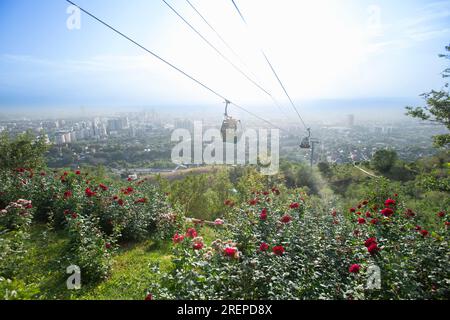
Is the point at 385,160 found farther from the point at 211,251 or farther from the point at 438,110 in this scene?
the point at 211,251

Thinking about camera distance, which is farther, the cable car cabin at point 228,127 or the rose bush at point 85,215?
the cable car cabin at point 228,127

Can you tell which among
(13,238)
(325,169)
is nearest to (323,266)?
(13,238)

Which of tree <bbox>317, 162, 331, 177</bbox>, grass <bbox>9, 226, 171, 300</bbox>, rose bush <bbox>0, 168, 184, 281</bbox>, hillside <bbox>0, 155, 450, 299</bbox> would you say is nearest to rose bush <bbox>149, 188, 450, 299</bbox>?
hillside <bbox>0, 155, 450, 299</bbox>

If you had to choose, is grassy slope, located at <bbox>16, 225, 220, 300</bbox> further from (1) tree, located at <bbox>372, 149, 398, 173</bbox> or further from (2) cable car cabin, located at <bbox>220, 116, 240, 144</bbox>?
(1) tree, located at <bbox>372, 149, 398, 173</bbox>

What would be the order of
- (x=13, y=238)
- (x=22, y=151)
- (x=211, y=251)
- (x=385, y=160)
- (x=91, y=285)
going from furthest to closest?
1. (x=385, y=160)
2. (x=22, y=151)
3. (x=13, y=238)
4. (x=91, y=285)
5. (x=211, y=251)

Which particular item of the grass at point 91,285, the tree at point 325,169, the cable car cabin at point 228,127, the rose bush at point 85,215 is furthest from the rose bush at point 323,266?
the tree at point 325,169

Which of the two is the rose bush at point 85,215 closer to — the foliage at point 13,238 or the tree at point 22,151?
the foliage at point 13,238
